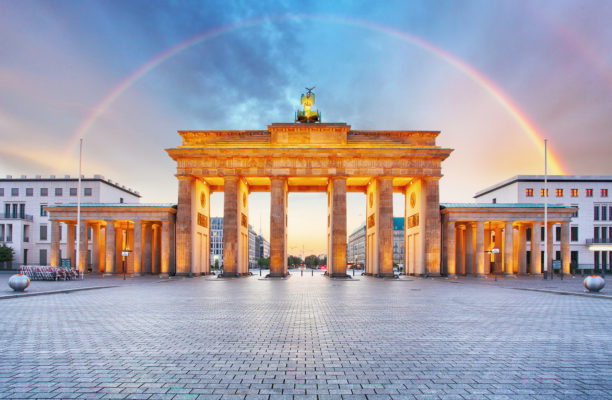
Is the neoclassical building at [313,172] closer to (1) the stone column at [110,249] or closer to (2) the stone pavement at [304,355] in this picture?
(1) the stone column at [110,249]

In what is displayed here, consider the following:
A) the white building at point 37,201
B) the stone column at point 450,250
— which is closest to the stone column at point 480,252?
the stone column at point 450,250

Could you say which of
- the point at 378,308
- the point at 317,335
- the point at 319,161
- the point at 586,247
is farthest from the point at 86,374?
the point at 586,247

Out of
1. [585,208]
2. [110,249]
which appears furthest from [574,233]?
[110,249]

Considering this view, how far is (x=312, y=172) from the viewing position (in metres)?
48.2

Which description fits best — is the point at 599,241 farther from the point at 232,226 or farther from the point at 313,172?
the point at 232,226

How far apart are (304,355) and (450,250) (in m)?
45.6

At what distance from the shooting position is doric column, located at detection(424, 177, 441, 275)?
48125mm

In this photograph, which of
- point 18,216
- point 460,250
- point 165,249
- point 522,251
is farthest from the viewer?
point 18,216

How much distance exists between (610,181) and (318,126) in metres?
58.9

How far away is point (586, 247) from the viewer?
73188 millimetres

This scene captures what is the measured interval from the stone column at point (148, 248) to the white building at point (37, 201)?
872 inches

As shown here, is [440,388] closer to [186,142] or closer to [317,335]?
[317,335]

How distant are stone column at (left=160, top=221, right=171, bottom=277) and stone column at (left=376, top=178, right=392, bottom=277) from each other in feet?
84.5

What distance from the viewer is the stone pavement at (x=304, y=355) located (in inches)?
242
